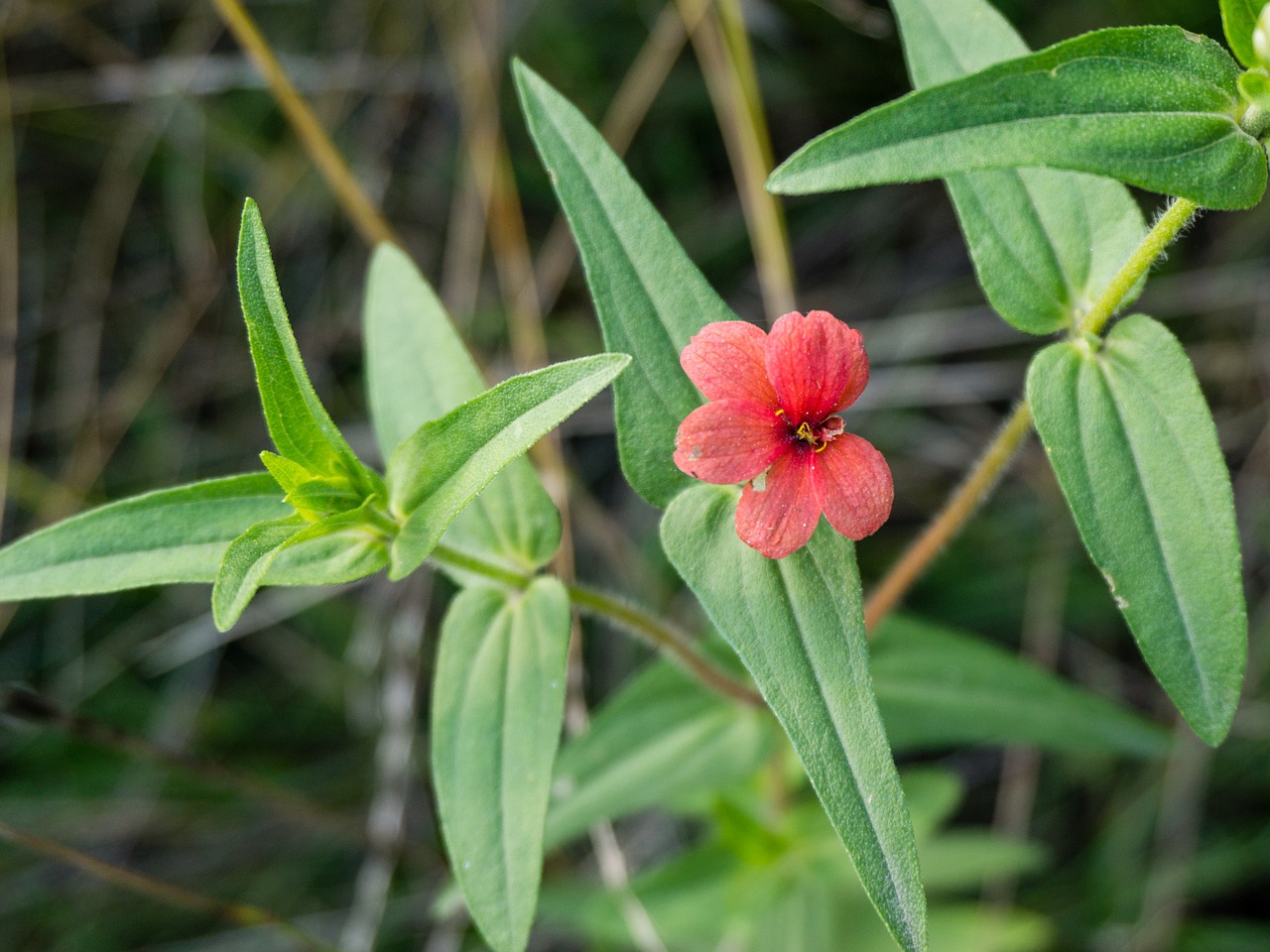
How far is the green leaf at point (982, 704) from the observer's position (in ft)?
10.2

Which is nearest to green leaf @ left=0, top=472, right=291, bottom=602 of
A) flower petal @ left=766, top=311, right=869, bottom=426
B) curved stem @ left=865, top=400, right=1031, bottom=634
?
flower petal @ left=766, top=311, right=869, bottom=426

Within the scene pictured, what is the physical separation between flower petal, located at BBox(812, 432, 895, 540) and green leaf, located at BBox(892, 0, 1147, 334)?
673 millimetres

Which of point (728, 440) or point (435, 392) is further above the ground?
point (728, 440)

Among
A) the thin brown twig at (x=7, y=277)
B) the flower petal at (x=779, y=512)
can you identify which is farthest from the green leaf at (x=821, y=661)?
the thin brown twig at (x=7, y=277)

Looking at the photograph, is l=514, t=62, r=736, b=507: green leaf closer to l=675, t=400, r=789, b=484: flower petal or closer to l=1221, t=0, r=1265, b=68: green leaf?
Answer: l=675, t=400, r=789, b=484: flower petal

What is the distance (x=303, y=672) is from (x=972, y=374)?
10.5ft

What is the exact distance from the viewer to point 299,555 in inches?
84.3

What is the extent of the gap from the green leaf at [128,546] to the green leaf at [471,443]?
36 cm

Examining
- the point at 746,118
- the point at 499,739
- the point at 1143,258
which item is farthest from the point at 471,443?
the point at 746,118

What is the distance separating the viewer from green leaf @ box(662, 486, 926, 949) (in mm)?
1813

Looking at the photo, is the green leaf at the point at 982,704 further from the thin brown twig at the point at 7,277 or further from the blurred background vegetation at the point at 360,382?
the thin brown twig at the point at 7,277

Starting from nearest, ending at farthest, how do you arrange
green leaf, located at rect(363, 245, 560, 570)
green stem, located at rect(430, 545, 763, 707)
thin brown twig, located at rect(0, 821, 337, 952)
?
green stem, located at rect(430, 545, 763, 707), green leaf, located at rect(363, 245, 560, 570), thin brown twig, located at rect(0, 821, 337, 952)

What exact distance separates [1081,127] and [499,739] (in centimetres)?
167

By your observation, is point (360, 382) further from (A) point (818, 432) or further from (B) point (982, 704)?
(A) point (818, 432)
